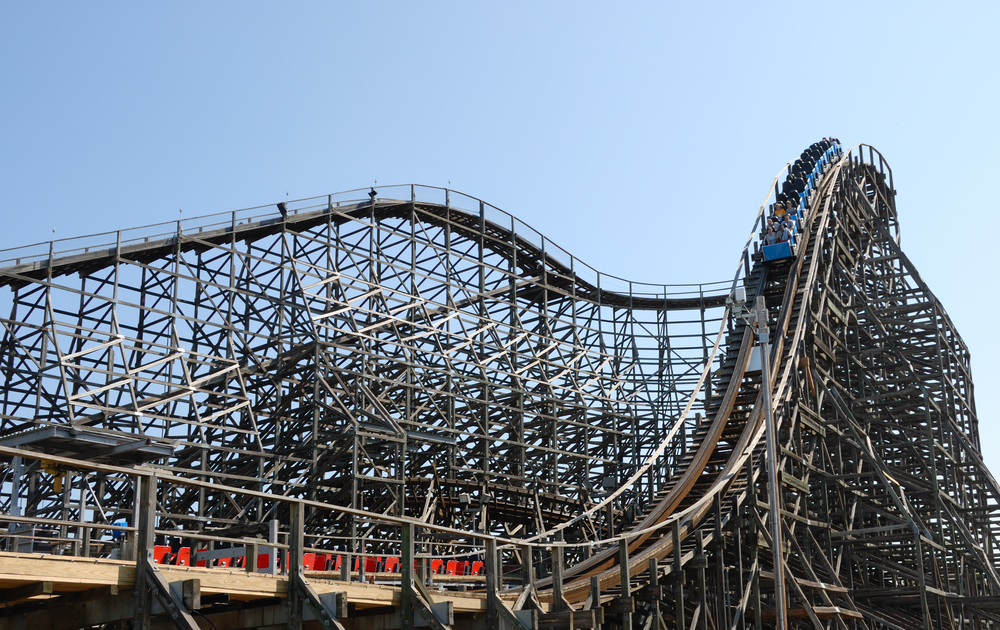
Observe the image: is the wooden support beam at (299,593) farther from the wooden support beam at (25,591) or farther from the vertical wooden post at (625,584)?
the vertical wooden post at (625,584)

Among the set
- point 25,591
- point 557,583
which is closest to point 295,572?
point 25,591

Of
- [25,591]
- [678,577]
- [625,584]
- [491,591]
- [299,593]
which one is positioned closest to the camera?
[25,591]

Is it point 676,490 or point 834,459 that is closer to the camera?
point 676,490

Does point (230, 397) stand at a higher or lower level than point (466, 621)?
higher

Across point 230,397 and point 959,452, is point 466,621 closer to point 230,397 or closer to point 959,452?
point 230,397

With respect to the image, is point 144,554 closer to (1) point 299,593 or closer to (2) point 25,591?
(2) point 25,591

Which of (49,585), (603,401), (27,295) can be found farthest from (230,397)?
(49,585)

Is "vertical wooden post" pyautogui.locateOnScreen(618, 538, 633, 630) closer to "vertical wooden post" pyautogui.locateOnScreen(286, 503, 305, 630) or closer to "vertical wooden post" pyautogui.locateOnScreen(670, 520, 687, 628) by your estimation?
"vertical wooden post" pyautogui.locateOnScreen(670, 520, 687, 628)

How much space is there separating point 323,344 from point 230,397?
210 cm

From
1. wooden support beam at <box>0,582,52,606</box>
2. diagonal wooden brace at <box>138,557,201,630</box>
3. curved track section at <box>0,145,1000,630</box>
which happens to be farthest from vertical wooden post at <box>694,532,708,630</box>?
wooden support beam at <box>0,582,52,606</box>

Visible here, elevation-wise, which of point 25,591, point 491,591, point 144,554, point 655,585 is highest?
point 144,554

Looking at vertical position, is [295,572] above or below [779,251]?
below

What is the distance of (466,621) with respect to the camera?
38.2ft

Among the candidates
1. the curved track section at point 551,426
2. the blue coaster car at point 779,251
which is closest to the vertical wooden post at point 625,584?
the curved track section at point 551,426
